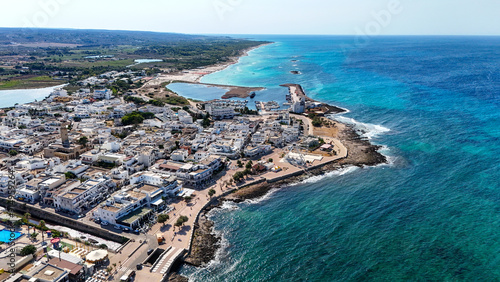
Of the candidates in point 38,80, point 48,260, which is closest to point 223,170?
point 48,260

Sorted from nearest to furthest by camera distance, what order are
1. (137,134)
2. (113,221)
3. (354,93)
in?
(113,221)
(137,134)
(354,93)

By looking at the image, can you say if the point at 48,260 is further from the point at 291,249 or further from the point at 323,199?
the point at 323,199

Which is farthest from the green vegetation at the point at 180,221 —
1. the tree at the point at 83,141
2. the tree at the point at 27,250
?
the tree at the point at 83,141

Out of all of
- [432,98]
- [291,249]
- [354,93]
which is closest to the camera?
[291,249]

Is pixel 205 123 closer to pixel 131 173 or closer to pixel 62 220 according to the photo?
pixel 131 173

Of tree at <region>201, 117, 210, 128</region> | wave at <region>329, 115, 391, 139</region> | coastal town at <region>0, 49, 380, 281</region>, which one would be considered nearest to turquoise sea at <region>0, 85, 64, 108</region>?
coastal town at <region>0, 49, 380, 281</region>

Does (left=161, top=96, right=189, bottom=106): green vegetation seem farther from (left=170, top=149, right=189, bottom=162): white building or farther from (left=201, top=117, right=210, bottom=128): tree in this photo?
(left=170, top=149, right=189, bottom=162): white building

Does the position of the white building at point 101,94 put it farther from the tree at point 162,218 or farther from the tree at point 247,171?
the tree at point 162,218
